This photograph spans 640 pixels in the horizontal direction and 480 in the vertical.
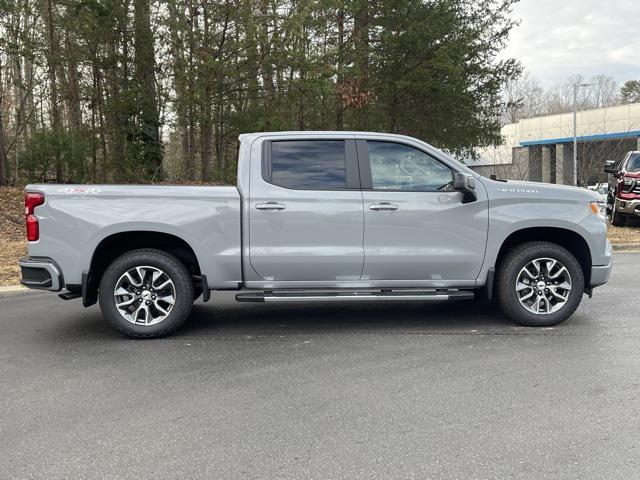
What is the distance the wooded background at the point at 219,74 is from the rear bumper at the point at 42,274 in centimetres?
1133

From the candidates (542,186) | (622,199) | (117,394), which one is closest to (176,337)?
(117,394)

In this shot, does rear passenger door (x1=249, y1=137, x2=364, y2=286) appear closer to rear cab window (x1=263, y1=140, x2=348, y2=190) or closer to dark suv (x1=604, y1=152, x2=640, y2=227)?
rear cab window (x1=263, y1=140, x2=348, y2=190)

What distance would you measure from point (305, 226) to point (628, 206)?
1278cm

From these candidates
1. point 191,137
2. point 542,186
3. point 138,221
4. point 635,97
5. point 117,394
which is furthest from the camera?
point 635,97

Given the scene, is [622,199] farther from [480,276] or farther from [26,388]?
[26,388]

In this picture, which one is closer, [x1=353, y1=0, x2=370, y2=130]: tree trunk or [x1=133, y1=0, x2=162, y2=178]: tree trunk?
[x1=133, y1=0, x2=162, y2=178]: tree trunk

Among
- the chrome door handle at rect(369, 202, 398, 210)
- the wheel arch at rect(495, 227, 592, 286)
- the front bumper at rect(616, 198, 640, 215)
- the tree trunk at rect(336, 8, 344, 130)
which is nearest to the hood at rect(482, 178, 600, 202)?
the wheel arch at rect(495, 227, 592, 286)

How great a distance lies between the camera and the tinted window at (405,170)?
618 centimetres

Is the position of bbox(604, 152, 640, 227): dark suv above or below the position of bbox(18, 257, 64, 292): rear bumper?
above

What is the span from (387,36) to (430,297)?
16.3 m

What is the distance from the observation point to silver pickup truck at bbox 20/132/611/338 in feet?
19.2

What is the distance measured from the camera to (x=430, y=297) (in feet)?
19.9

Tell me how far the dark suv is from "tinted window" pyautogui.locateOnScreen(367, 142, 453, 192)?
38.2ft

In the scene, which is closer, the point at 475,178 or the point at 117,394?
the point at 117,394
